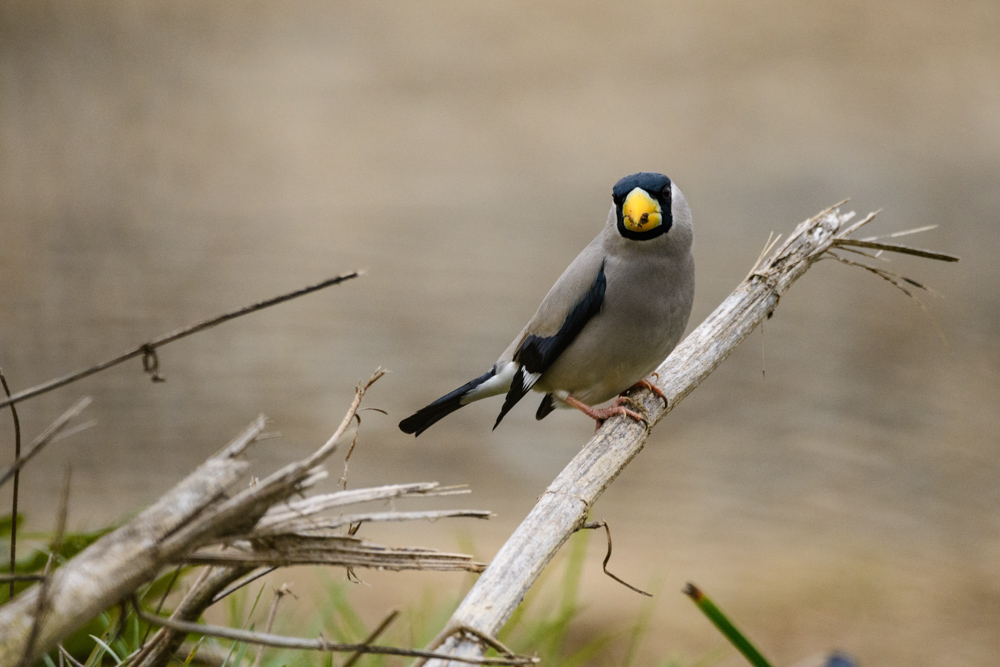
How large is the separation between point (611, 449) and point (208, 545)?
1.06 metres

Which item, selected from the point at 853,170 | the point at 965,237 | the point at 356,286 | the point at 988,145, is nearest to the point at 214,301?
the point at 356,286

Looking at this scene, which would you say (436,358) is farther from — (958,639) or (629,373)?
(629,373)

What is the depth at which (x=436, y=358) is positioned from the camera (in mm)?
6648

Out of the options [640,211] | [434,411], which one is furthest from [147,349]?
[434,411]

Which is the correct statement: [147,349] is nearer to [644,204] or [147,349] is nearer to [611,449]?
[611,449]

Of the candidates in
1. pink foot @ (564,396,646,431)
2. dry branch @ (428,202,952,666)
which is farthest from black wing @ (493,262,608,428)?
dry branch @ (428,202,952,666)

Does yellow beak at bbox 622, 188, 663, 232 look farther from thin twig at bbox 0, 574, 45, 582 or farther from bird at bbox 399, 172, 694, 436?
thin twig at bbox 0, 574, 45, 582

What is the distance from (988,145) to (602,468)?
27.4 ft

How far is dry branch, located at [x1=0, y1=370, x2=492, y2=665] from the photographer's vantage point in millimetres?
1044

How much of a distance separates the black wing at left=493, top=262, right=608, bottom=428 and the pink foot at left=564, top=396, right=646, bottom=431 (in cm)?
13

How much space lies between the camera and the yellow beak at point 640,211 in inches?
95.1

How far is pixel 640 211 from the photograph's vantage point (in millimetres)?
2416

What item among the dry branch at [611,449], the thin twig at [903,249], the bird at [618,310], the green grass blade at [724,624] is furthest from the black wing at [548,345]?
the green grass blade at [724,624]

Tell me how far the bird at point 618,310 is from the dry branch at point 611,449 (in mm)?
95
